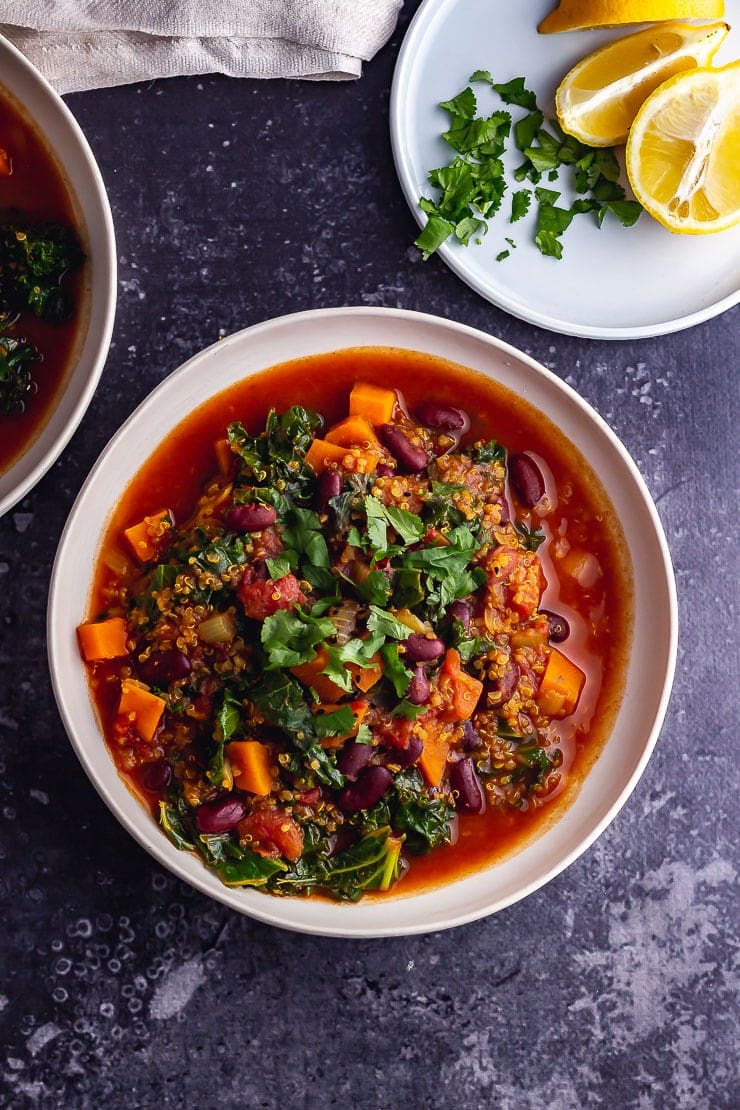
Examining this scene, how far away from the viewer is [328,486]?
3.13 meters

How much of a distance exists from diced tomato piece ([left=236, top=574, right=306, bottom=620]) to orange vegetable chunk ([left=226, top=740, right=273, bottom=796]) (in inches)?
17.9

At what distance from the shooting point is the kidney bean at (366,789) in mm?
3096

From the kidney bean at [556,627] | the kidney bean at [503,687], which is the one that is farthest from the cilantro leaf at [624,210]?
the kidney bean at [503,687]

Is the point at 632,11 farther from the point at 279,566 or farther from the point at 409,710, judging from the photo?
the point at 409,710

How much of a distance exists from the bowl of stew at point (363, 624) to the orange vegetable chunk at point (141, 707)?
2cm

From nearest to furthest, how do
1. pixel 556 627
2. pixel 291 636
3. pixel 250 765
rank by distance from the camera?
pixel 291 636 < pixel 250 765 < pixel 556 627

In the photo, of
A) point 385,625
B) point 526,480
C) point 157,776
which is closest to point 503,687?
point 385,625

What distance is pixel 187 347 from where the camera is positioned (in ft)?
12.1

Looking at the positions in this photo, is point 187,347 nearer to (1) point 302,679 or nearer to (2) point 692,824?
(1) point 302,679

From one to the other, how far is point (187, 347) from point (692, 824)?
296 cm

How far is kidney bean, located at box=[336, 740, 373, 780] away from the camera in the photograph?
3.07 metres

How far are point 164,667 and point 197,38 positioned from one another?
2560 millimetres

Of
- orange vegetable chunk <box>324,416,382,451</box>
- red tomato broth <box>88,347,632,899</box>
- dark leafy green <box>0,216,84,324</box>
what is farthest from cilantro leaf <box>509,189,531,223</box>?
dark leafy green <box>0,216,84,324</box>

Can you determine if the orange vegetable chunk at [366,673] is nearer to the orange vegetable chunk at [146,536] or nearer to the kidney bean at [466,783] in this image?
the kidney bean at [466,783]
